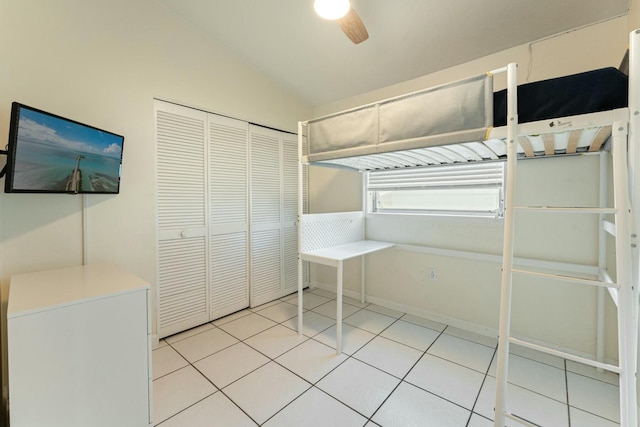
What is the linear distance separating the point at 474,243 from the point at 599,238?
807 mm

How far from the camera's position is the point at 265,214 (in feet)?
10.2

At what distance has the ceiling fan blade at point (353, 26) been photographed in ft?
5.26

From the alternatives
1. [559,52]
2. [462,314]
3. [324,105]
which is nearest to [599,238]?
[462,314]

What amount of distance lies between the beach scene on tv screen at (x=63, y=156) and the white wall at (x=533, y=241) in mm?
2597

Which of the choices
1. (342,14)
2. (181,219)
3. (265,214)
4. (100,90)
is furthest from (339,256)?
(100,90)

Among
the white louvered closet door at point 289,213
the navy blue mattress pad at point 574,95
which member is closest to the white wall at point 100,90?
the white louvered closet door at point 289,213

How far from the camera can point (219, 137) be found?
2.66 meters

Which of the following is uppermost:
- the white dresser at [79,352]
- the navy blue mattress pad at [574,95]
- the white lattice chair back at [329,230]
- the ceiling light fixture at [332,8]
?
the ceiling light fixture at [332,8]

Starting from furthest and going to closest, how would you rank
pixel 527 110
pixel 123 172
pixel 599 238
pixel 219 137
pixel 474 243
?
1. pixel 219 137
2. pixel 474 243
3. pixel 123 172
4. pixel 599 238
5. pixel 527 110

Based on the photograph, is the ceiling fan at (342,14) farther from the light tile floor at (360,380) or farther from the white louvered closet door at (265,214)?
the light tile floor at (360,380)

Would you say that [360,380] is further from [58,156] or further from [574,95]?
[58,156]

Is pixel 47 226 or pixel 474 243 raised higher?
pixel 47 226

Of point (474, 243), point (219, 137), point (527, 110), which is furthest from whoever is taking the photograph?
point (219, 137)

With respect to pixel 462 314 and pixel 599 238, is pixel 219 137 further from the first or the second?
pixel 599 238
